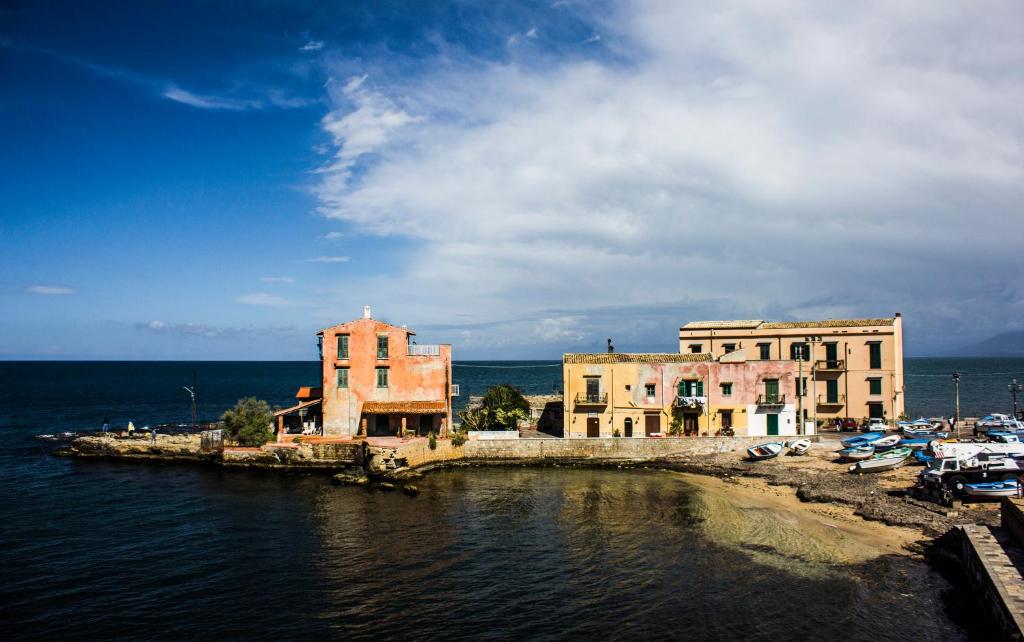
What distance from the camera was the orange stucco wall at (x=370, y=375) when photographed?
Answer: 51.1 meters

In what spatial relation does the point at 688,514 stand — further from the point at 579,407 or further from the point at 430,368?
the point at 430,368

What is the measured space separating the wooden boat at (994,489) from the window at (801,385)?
A: 58.2 ft

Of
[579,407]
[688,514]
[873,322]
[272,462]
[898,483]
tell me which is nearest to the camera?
[688,514]

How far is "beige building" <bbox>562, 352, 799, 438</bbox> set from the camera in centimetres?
5059

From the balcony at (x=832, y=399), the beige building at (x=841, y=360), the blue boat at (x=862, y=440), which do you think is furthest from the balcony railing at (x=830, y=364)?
the blue boat at (x=862, y=440)

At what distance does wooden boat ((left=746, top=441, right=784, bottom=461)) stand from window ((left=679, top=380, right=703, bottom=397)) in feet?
20.0

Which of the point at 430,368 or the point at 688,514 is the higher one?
the point at 430,368

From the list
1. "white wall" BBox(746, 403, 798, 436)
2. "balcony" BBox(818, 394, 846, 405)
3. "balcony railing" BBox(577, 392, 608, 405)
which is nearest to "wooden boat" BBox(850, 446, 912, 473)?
"white wall" BBox(746, 403, 798, 436)

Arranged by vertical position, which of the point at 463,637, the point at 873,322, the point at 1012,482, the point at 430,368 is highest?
the point at 873,322

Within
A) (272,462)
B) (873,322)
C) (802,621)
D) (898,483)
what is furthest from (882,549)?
(272,462)

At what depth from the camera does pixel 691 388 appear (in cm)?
5088

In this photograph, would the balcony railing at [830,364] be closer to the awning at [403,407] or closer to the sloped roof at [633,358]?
the sloped roof at [633,358]

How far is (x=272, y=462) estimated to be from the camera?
4769cm

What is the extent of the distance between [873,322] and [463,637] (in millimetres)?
48767
